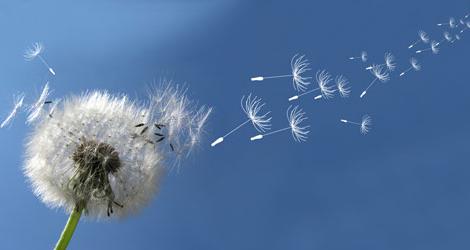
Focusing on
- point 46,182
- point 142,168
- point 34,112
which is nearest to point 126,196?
point 142,168

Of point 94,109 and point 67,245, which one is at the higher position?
point 94,109

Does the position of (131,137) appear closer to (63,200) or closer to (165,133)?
(165,133)

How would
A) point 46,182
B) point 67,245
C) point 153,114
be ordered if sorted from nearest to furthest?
1. point 67,245
2. point 46,182
3. point 153,114

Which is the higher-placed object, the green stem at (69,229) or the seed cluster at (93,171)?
the seed cluster at (93,171)

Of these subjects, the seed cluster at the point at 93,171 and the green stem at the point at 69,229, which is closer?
the green stem at the point at 69,229

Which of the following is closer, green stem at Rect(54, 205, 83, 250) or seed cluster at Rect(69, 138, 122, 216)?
green stem at Rect(54, 205, 83, 250)

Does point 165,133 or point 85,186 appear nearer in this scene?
point 85,186
